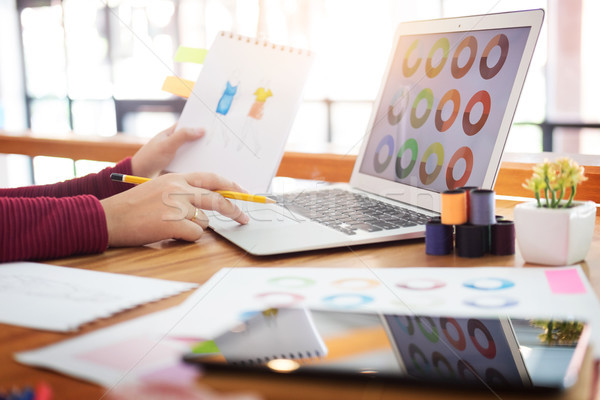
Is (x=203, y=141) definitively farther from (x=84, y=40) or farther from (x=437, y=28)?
(x=84, y=40)

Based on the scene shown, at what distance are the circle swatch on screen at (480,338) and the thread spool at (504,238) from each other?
247 mm

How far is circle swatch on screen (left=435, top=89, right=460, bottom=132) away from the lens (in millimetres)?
937

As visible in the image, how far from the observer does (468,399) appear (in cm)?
38

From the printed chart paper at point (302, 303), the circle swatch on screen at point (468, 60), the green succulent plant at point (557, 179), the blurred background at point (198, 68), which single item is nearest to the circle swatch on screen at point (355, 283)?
the printed chart paper at point (302, 303)

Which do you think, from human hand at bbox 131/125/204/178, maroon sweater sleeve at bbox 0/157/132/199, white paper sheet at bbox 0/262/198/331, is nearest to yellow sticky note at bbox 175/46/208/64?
human hand at bbox 131/125/204/178

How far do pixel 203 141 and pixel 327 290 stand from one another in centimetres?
64

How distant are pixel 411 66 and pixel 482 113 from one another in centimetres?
21

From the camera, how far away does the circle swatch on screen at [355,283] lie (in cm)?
63

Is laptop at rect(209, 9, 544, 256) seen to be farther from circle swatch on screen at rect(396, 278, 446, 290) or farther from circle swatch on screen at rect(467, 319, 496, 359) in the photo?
circle swatch on screen at rect(467, 319, 496, 359)

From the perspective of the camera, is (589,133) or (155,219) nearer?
(155,219)

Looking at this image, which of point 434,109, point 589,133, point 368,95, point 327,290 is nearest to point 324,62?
point 368,95

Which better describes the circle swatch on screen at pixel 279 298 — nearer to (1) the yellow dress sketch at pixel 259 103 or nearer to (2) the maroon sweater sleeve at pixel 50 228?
(2) the maroon sweater sleeve at pixel 50 228

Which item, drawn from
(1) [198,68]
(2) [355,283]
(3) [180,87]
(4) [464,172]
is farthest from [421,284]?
(1) [198,68]

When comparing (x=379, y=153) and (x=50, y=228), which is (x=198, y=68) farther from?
(x=50, y=228)
